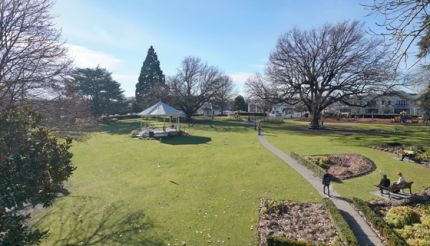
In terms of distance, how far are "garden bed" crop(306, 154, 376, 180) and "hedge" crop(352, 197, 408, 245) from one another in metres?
5.30

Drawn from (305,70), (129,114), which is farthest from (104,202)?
(129,114)

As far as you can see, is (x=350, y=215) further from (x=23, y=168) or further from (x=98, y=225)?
(x=23, y=168)

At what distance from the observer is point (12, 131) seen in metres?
6.42

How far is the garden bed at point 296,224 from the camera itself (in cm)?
780

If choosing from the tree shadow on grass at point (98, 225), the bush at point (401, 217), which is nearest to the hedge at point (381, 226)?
the bush at point (401, 217)

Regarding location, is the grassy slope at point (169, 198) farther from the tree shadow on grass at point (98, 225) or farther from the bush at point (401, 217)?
the bush at point (401, 217)

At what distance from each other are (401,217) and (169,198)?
30.8 feet

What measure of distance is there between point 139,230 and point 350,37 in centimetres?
3687

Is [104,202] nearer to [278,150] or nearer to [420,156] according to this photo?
[278,150]

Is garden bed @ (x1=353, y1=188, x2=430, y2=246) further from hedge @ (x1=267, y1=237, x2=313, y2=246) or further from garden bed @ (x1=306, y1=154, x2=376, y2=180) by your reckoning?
garden bed @ (x1=306, y1=154, x2=376, y2=180)

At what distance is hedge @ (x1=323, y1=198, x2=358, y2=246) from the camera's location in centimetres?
712

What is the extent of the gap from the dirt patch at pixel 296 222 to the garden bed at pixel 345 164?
18.8ft

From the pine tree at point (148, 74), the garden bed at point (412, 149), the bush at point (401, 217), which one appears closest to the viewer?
the bush at point (401, 217)

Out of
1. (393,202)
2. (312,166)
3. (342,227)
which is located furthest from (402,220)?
(312,166)
